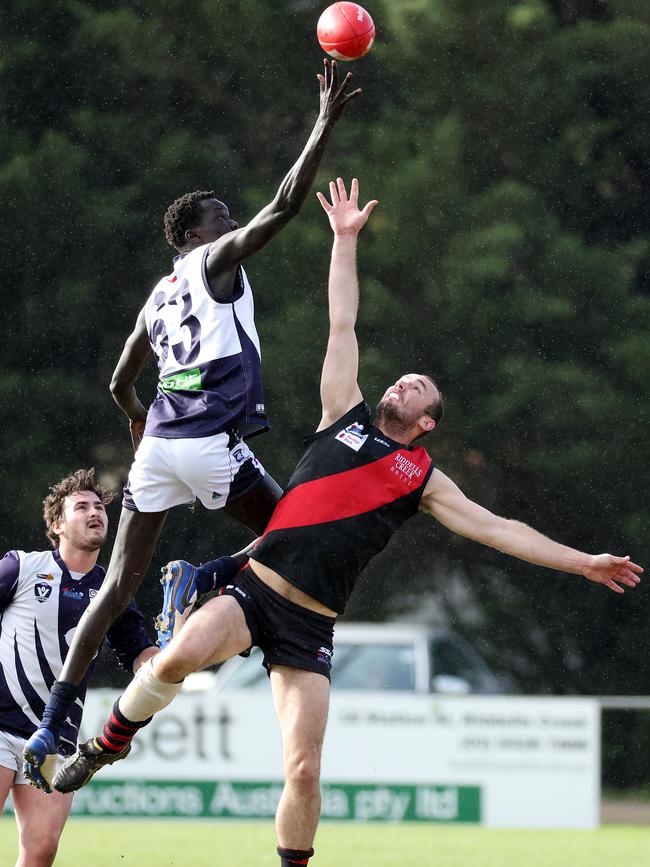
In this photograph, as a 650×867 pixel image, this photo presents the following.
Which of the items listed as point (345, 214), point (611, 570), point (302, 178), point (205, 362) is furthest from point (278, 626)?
point (302, 178)

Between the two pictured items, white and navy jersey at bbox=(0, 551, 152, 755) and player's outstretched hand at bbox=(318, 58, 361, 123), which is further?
white and navy jersey at bbox=(0, 551, 152, 755)

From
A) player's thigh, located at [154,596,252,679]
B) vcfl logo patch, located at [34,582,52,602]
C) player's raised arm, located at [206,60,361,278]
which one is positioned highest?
player's raised arm, located at [206,60,361,278]

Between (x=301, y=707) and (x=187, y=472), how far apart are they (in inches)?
41.3

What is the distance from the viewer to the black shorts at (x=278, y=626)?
6.34 meters

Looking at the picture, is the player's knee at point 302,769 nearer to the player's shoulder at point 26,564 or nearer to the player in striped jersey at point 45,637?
the player in striped jersey at point 45,637

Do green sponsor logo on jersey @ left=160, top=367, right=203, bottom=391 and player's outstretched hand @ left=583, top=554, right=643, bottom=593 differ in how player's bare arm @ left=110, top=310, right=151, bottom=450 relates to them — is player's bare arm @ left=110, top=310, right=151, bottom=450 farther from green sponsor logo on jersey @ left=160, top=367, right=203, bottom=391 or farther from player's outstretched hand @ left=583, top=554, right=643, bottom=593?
player's outstretched hand @ left=583, top=554, right=643, bottom=593

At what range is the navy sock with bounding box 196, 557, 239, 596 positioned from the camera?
258 inches

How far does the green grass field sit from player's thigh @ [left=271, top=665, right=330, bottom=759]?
3753 millimetres

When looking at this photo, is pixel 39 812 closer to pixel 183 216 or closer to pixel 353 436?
pixel 353 436

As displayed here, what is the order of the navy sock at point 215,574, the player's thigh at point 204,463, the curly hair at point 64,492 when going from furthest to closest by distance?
the curly hair at point 64,492
the navy sock at point 215,574
the player's thigh at point 204,463

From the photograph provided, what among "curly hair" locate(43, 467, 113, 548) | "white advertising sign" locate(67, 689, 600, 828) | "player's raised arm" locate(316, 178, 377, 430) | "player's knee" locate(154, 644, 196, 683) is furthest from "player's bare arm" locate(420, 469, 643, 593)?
"white advertising sign" locate(67, 689, 600, 828)

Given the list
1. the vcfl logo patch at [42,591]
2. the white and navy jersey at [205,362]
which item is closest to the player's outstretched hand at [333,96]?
the white and navy jersey at [205,362]

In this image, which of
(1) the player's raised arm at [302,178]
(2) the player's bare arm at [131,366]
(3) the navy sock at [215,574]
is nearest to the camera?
(1) the player's raised arm at [302,178]

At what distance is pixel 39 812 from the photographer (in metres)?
6.47
